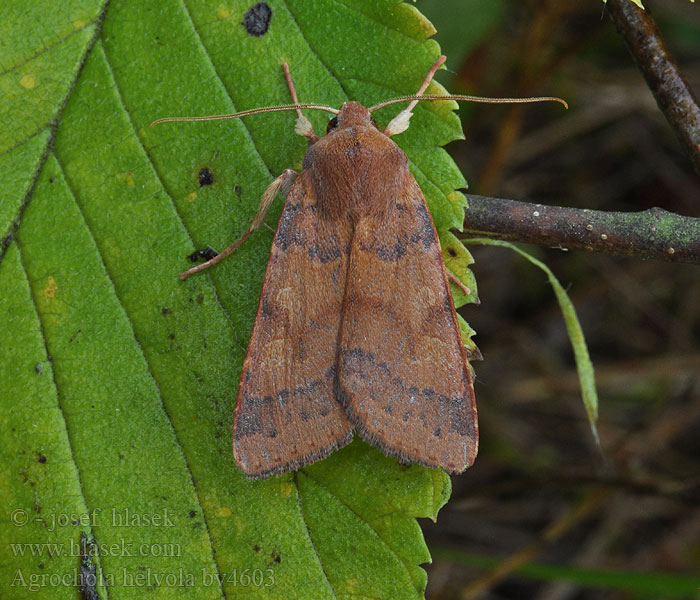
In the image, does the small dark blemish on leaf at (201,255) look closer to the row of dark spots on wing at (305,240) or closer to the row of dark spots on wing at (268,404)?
the row of dark spots on wing at (305,240)

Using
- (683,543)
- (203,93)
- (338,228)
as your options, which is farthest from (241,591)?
(683,543)

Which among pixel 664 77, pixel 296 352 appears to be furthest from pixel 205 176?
pixel 664 77

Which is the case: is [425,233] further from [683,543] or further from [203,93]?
[683,543]

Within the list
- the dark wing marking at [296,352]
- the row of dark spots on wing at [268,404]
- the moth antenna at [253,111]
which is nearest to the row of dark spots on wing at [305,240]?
the dark wing marking at [296,352]

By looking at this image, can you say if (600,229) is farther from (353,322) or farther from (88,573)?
(88,573)

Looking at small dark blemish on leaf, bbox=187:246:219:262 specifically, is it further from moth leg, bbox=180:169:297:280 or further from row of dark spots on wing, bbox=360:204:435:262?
row of dark spots on wing, bbox=360:204:435:262

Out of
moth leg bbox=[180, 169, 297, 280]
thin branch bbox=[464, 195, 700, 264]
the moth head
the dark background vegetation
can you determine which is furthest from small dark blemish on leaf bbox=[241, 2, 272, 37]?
the dark background vegetation
